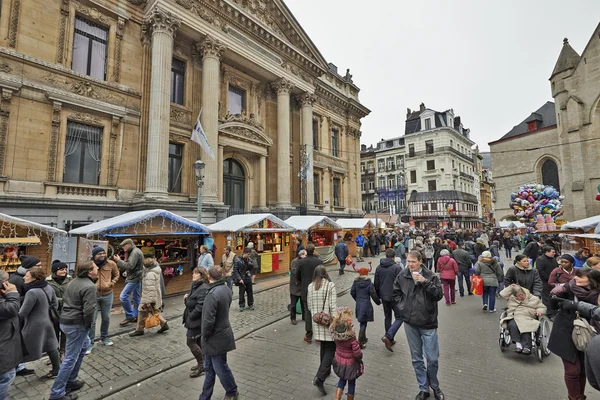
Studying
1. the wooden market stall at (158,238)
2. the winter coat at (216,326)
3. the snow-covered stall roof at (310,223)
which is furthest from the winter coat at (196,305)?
the snow-covered stall roof at (310,223)

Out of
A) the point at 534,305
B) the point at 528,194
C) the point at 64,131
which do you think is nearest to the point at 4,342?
the point at 534,305

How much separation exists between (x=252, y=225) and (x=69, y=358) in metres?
10.0

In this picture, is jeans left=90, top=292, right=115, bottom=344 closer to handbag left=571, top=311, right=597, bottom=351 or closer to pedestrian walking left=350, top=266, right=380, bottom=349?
pedestrian walking left=350, top=266, right=380, bottom=349

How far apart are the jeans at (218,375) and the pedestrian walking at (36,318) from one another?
2.16 metres

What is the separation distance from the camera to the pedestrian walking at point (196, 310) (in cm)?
448

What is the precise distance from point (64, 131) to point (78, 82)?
7.74ft

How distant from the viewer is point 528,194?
70.8 ft

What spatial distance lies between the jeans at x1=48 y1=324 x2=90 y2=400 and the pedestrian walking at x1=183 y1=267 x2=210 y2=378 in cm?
144

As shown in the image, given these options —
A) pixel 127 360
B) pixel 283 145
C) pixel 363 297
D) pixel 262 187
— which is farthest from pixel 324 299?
pixel 283 145

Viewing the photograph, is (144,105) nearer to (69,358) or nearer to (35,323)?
(35,323)

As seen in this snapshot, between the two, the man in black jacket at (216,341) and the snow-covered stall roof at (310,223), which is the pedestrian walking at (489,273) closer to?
the man in black jacket at (216,341)

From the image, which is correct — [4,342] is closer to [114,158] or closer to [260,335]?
[260,335]

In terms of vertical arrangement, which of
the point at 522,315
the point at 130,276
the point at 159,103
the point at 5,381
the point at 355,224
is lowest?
the point at 5,381

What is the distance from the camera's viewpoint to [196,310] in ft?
14.7
